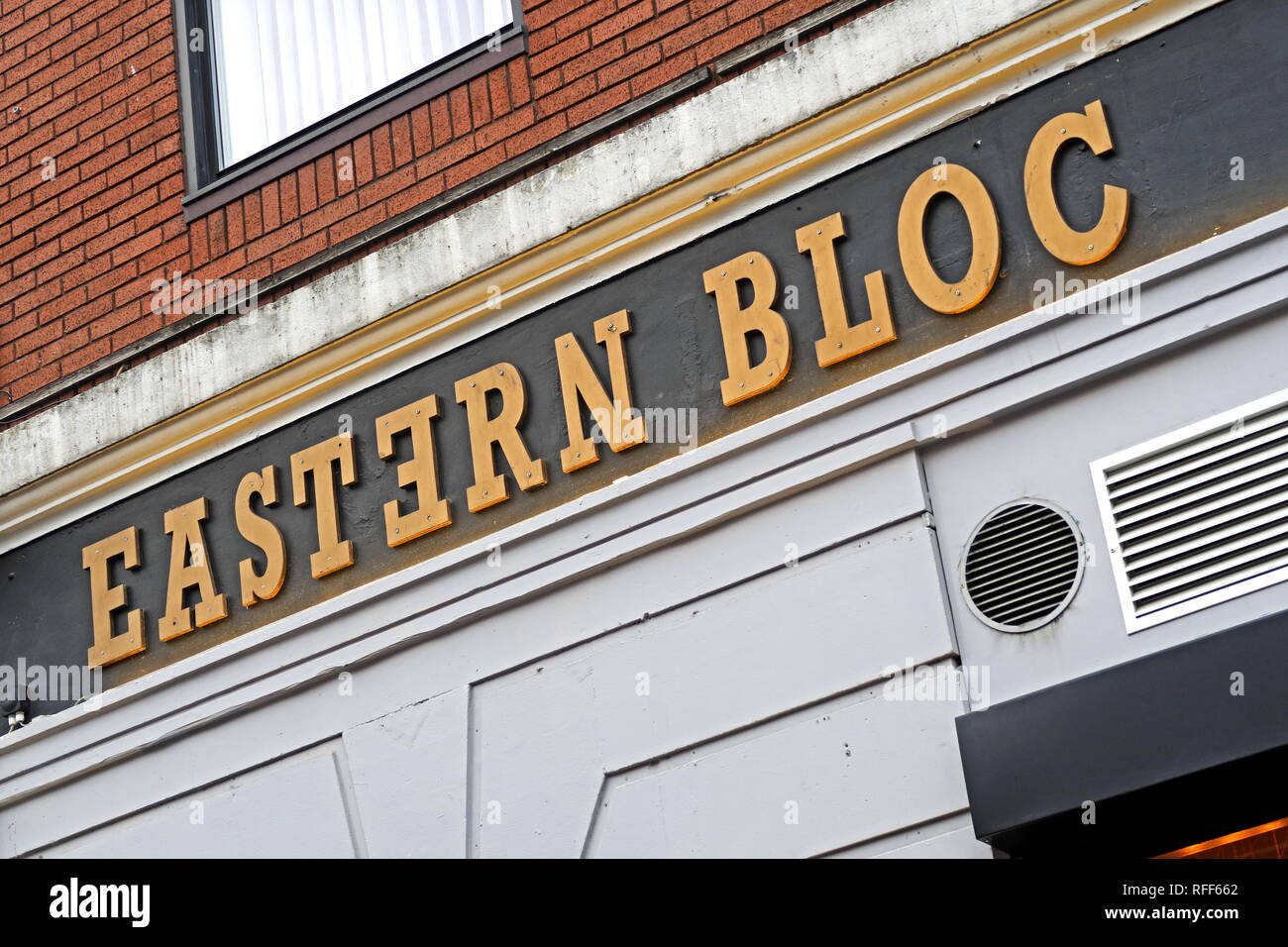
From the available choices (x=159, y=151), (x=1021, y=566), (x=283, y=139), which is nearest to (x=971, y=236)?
(x=1021, y=566)

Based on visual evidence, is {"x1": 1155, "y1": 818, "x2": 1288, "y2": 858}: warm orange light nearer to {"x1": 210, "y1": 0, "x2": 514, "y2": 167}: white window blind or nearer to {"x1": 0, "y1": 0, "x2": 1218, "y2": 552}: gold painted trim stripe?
{"x1": 0, "y1": 0, "x2": 1218, "y2": 552}: gold painted trim stripe

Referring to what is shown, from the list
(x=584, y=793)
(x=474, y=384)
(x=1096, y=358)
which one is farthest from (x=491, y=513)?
(x=1096, y=358)

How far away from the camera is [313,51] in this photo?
697cm

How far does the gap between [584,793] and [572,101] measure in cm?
242

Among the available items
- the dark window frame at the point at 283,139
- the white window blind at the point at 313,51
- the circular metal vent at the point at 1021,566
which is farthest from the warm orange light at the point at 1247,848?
the white window blind at the point at 313,51

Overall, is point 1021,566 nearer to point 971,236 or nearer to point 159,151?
point 971,236

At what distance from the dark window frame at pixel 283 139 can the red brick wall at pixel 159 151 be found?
1.8 inches

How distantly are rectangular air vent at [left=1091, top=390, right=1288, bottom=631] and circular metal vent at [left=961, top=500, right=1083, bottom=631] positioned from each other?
130 millimetres

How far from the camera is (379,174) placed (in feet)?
21.4

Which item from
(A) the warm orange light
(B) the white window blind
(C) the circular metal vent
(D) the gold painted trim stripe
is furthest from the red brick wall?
(A) the warm orange light

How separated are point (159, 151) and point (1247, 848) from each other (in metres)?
4.93

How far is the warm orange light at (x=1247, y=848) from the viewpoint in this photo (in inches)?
179

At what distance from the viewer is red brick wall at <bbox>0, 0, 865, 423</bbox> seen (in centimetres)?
609
